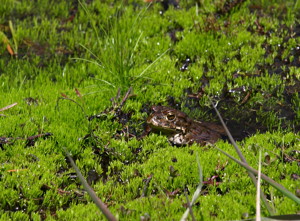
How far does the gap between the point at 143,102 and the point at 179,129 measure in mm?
1081

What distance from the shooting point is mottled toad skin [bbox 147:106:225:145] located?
6586 millimetres

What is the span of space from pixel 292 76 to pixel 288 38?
1.23m

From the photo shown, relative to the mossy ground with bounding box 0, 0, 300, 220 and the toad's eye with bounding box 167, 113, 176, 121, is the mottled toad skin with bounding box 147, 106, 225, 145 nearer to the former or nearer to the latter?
the toad's eye with bounding box 167, 113, 176, 121

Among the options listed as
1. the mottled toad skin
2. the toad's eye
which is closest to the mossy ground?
the mottled toad skin

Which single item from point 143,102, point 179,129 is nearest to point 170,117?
point 179,129

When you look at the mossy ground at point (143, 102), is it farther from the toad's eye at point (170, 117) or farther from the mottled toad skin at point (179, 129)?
the toad's eye at point (170, 117)

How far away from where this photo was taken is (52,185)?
5586 millimetres

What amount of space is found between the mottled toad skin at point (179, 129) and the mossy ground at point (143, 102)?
153mm

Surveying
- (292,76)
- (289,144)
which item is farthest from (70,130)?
(292,76)

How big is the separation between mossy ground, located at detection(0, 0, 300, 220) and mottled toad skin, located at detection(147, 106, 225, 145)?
0.15 metres

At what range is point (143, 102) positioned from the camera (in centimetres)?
742

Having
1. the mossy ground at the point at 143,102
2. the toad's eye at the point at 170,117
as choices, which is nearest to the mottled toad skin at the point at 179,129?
the toad's eye at the point at 170,117

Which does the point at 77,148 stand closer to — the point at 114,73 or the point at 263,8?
the point at 114,73

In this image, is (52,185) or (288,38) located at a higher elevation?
(288,38)
